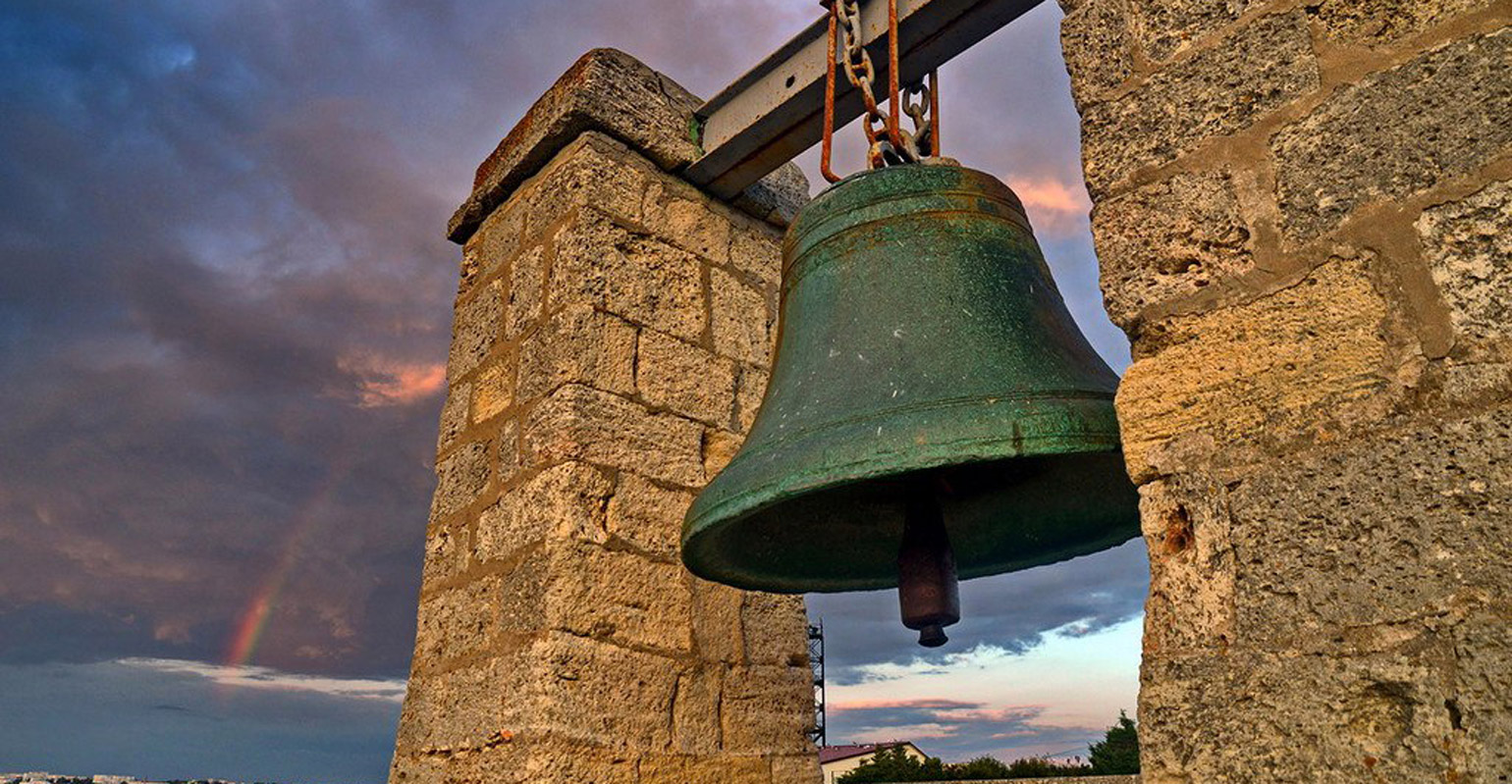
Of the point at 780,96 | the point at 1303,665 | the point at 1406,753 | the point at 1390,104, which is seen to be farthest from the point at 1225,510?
the point at 780,96

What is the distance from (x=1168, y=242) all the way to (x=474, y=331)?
2.11 m

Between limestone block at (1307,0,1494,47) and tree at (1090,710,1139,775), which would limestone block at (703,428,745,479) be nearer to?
limestone block at (1307,0,1494,47)

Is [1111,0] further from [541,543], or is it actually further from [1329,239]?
[541,543]

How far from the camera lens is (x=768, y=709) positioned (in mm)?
2578

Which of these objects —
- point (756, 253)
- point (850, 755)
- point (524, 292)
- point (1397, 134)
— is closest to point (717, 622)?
point (524, 292)

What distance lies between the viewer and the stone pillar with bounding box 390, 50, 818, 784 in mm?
2283

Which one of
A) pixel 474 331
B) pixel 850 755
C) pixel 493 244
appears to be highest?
pixel 493 244

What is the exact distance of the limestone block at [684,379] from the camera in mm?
2666

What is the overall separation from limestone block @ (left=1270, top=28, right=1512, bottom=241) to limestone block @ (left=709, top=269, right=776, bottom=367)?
1786mm

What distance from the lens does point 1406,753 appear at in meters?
0.98

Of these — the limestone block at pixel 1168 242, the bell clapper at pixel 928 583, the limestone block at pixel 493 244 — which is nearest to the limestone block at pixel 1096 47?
the limestone block at pixel 1168 242

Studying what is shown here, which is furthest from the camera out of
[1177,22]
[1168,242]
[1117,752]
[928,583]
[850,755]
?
[850,755]

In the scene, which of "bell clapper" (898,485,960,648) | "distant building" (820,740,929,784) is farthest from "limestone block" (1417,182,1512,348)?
"distant building" (820,740,929,784)

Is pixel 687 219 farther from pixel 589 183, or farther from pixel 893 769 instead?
pixel 893 769
